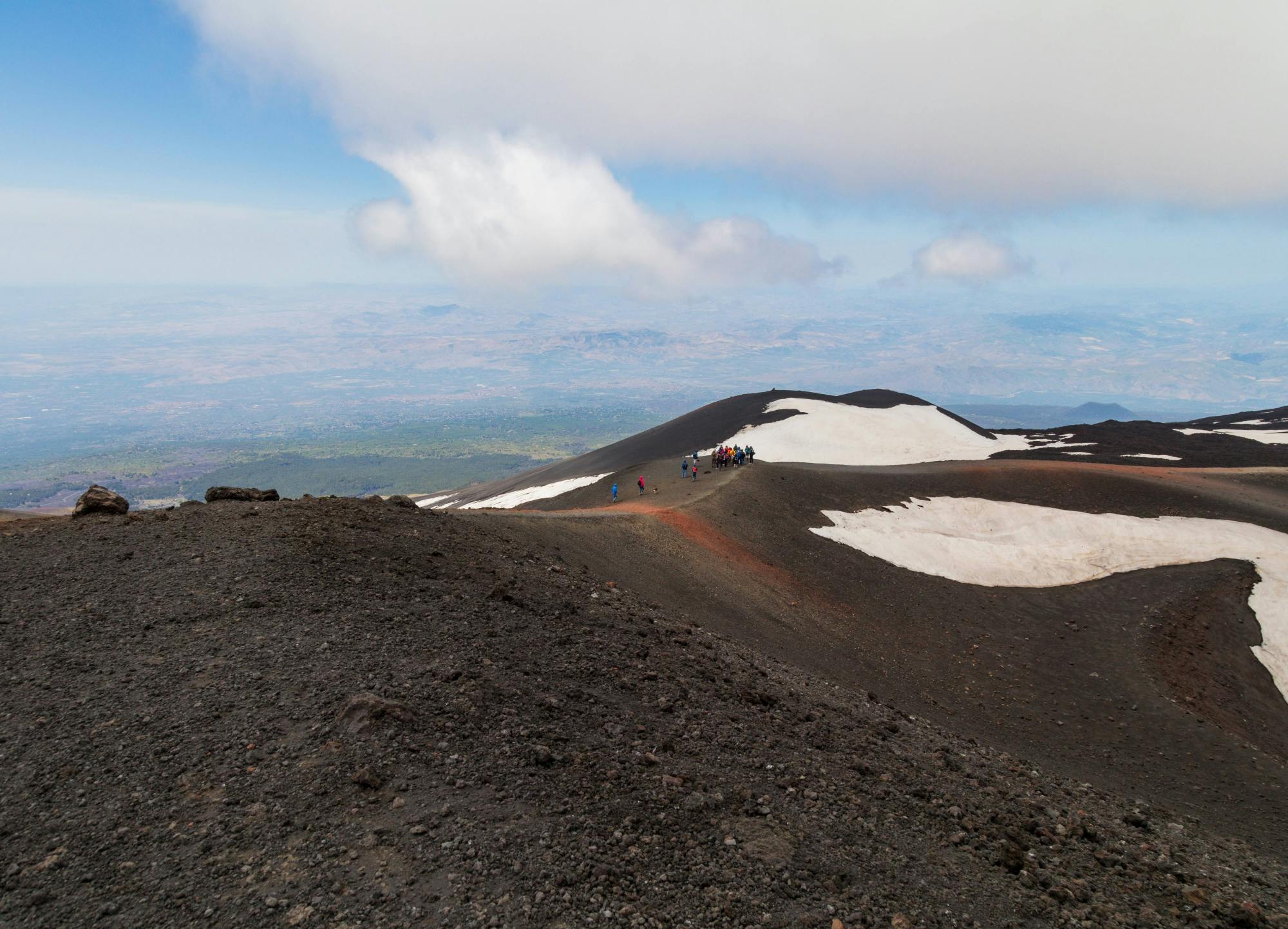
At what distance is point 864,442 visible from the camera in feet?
185

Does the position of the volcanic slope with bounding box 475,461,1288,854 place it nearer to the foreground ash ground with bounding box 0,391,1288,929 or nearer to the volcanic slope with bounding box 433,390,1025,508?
the foreground ash ground with bounding box 0,391,1288,929

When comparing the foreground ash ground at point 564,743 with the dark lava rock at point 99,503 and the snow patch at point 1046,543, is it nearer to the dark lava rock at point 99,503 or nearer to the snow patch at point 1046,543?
the dark lava rock at point 99,503

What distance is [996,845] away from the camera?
934 cm

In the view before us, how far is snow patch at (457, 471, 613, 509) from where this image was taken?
48531mm

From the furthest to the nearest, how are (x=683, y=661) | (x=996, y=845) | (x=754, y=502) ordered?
(x=754, y=502), (x=683, y=661), (x=996, y=845)

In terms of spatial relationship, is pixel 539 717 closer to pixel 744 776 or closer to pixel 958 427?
pixel 744 776

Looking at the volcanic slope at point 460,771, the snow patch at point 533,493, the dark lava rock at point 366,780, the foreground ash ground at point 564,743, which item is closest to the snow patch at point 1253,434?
the foreground ash ground at point 564,743

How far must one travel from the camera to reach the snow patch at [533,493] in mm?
48531

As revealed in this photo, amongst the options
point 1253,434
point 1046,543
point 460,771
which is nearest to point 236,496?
point 460,771

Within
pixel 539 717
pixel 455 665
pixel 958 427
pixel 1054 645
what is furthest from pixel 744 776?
pixel 958 427

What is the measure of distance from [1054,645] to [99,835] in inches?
992

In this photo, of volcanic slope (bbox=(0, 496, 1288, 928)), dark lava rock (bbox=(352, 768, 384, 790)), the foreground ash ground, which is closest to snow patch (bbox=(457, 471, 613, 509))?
the foreground ash ground

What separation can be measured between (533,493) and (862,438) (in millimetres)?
27747

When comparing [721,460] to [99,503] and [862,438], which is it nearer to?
[862,438]
